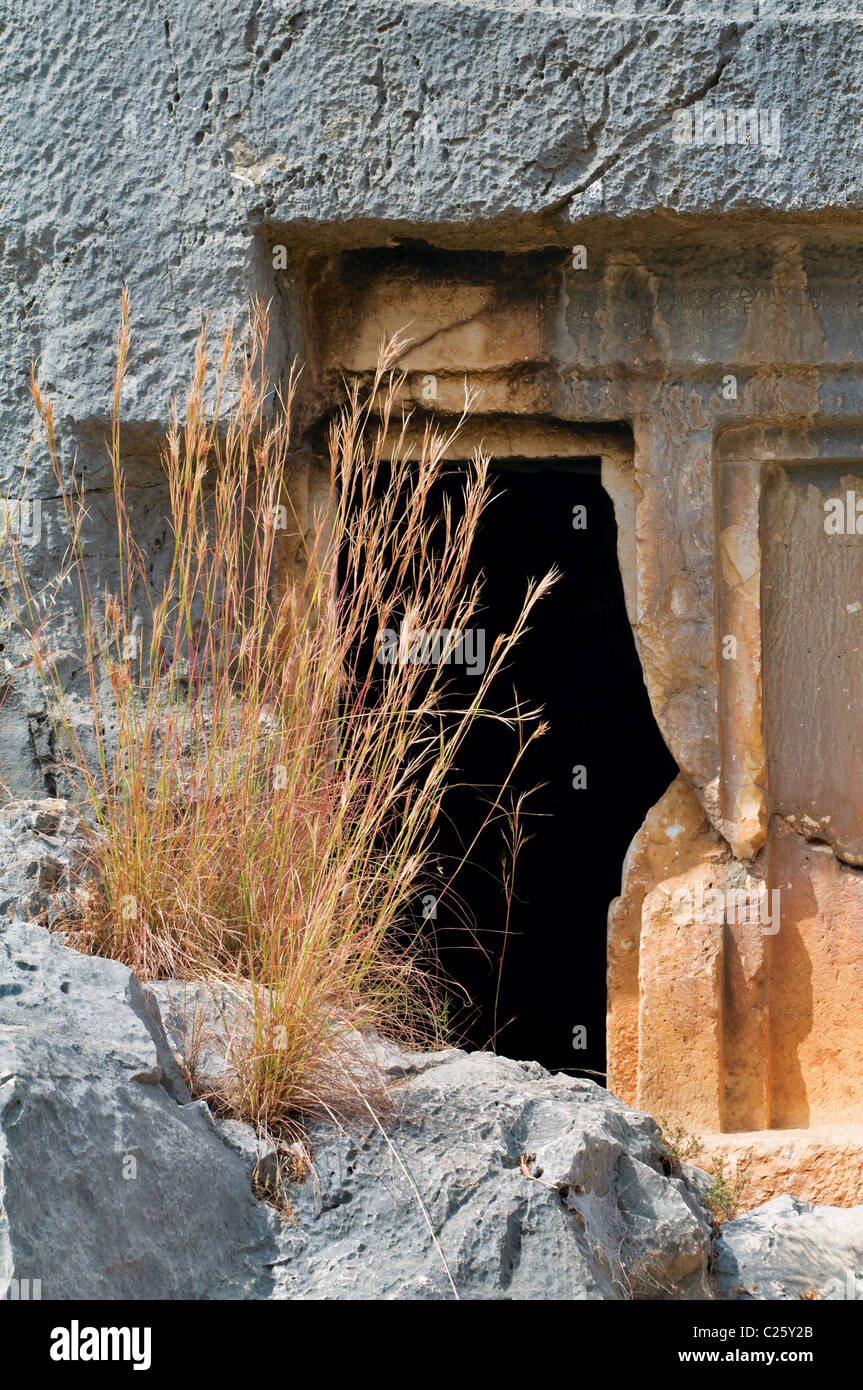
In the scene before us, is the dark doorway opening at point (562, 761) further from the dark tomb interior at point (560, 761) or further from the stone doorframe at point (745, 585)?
the stone doorframe at point (745, 585)

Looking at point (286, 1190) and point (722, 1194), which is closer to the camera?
point (286, 1190)

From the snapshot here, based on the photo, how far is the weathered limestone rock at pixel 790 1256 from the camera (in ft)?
7.56

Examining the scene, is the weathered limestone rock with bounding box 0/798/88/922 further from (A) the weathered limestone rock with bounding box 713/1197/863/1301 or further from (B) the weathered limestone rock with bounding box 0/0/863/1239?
(A) the weathered limestone rock with bounding box 713/1197/863/1301

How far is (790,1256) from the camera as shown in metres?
2.38

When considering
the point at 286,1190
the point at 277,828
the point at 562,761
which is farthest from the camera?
the point at 562,761

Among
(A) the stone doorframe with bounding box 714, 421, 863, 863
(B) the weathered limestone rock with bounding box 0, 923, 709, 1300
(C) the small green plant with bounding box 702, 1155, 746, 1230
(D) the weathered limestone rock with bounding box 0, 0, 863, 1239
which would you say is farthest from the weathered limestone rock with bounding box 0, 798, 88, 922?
(A) the stone doorframe with bounding box 714, 421, 863, 863

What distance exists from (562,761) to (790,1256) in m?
3.39

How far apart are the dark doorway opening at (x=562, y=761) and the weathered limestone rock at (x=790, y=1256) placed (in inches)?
108

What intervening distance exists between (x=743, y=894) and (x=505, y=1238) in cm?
148

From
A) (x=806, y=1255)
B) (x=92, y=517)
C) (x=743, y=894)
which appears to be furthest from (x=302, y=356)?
(x=806, y=1255)

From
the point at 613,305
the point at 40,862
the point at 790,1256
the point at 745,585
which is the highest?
the point at 613,305

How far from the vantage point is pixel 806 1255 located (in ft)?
7.91

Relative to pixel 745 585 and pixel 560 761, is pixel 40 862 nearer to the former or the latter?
pixel 745 585

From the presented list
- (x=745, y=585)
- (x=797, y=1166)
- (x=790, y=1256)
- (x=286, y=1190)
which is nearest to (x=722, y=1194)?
(x=790, y=1256)
